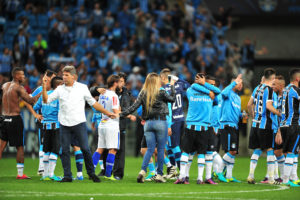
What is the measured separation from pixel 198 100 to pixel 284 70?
19593 mm

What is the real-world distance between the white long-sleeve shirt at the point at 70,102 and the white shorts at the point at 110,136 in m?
0.88

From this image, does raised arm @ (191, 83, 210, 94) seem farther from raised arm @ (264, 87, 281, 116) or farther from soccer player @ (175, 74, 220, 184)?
raised arm @ (264, 87, 281, 116)

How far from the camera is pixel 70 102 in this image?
11.8 m

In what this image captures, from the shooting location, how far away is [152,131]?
12148 mm

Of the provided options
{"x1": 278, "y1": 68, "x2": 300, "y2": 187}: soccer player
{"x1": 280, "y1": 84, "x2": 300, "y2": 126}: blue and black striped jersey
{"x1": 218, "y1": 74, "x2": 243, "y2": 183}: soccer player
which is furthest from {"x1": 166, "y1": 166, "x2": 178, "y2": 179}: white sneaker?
{"x1": 280, "y1": 84, "x2": 300, "y2": 126}: blue and black striped jersey

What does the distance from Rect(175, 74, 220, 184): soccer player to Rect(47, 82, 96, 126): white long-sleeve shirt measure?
208 cm

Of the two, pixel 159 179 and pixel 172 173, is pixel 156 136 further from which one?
pixel 172 173

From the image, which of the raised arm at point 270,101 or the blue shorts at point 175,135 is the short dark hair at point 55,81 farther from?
the raised arm at point 270,101

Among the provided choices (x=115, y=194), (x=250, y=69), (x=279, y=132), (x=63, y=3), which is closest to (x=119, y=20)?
(x=63, y=3)

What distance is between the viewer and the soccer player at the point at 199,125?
12.0m

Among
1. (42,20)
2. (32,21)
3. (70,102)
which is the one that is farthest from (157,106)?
(32,21)

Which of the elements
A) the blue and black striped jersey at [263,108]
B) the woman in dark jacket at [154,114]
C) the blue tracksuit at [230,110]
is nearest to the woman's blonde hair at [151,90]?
the woman in dark jacket at [154,114]

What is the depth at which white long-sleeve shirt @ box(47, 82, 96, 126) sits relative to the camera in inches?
463

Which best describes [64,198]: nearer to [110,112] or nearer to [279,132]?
[110,112]
